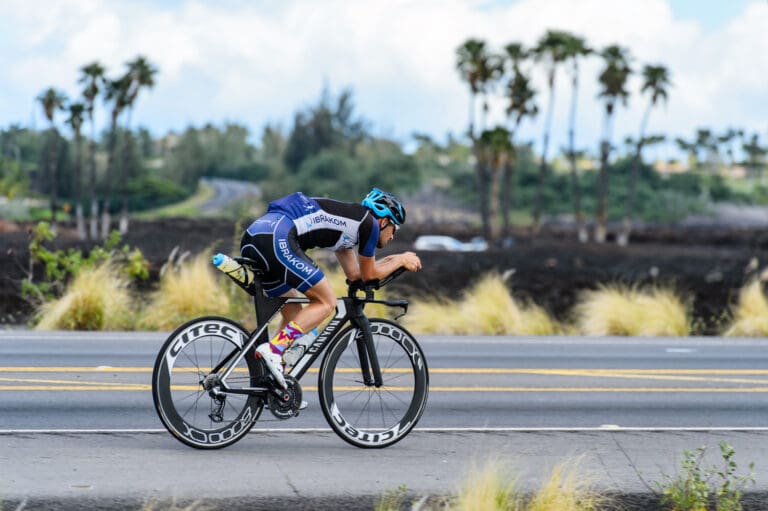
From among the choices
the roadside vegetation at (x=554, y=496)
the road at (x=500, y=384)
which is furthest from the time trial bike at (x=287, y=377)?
the road at (x=500, y=384)

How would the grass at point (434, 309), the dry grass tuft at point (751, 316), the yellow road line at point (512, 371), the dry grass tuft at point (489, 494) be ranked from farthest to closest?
the dry grass tuft at point (751, 316) → the grass at point (434, 309) → the yellow road line at point (512, 371) → the dry grass tuft at point (489, 494)

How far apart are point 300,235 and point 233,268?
1.52 feet

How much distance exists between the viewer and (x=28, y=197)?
81938mm

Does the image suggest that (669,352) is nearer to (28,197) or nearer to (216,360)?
(216,360)

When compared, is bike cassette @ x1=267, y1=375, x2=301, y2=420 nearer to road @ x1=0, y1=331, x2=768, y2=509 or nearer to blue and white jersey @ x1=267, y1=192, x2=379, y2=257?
road @ x1=0, y1=331, x2=768, y2=509

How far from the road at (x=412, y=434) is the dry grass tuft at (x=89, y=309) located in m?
1.95

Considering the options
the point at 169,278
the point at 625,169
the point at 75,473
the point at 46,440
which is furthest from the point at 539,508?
the point at 625,169

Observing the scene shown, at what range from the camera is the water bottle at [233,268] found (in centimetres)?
712

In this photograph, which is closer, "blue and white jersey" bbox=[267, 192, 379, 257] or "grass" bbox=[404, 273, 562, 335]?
"blue and white jersey" bbox=[267, 192, 379, 257]

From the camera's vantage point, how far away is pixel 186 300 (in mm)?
16812

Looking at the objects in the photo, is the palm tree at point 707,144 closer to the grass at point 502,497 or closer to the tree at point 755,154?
the tree at point 755,154

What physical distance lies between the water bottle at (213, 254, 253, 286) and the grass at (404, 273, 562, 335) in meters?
10.6

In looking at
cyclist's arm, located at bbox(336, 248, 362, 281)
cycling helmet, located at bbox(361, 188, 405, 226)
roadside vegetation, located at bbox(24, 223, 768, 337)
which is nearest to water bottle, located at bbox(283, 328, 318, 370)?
cyclist's arm, located at bbox(336, 248, 362, 281)

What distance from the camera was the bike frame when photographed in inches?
291
